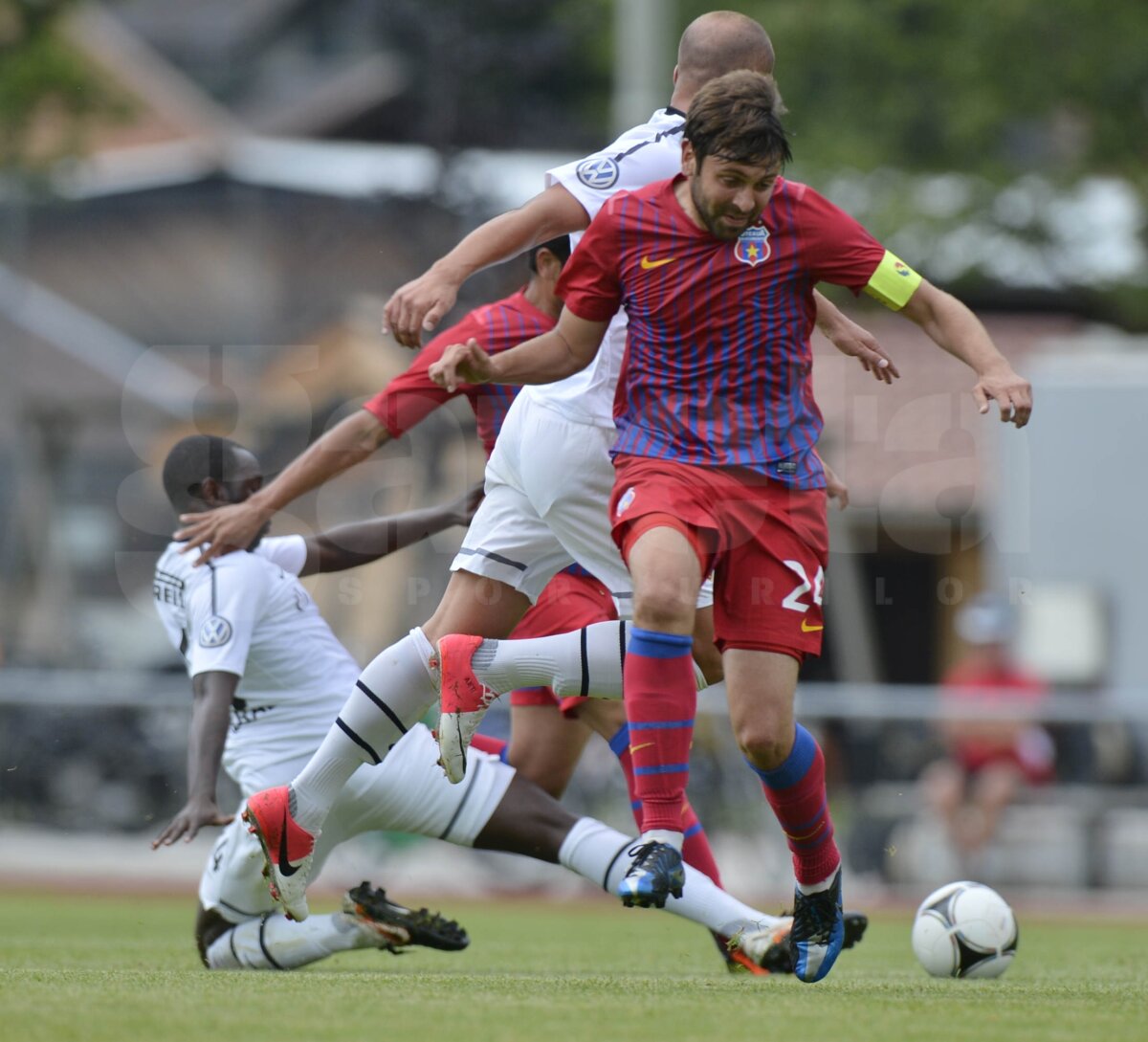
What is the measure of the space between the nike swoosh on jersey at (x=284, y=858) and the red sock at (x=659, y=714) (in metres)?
1.17

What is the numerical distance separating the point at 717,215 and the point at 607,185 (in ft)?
2.05

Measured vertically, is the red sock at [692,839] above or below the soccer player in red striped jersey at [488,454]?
below

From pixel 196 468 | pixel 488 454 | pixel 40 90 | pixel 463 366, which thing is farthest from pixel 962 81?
pixel 463 366

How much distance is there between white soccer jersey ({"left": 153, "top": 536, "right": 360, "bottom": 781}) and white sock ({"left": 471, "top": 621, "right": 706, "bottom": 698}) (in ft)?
3.96

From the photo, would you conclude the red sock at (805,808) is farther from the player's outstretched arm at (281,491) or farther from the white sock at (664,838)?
the player's outstretched arm at (281,491)

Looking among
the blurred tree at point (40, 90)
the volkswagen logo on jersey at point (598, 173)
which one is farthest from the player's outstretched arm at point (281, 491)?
the blurred tree at point (40, 90)

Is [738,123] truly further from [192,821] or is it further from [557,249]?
[192,821]

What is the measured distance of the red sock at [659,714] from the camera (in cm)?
550

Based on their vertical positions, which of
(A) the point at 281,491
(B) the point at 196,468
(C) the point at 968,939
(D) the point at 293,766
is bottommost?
(C) the point at 968,939

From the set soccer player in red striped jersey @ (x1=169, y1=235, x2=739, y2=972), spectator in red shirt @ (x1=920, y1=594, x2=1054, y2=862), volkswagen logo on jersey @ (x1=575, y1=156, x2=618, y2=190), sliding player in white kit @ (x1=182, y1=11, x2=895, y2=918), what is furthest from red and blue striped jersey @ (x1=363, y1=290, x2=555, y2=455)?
spectator in red shirt @ (x1=920, y1=594, x2=1054, y2=862)

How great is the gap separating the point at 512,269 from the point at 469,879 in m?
4.51

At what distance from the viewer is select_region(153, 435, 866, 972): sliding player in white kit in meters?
6.66

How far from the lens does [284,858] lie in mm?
6090

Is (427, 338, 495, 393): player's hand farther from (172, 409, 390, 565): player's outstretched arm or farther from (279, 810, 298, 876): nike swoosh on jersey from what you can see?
(279, 810, 298, 876): nike swoosh on jersey
